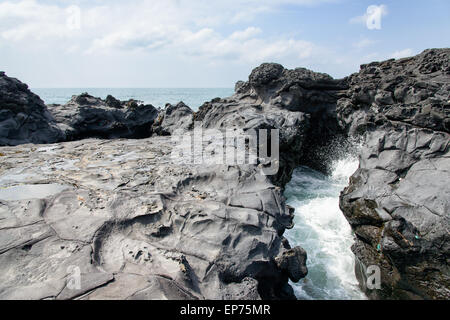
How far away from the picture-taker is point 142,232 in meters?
3.90

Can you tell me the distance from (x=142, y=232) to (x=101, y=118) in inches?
492

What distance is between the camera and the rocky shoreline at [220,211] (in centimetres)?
326

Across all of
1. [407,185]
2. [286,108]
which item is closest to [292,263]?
[407,185]

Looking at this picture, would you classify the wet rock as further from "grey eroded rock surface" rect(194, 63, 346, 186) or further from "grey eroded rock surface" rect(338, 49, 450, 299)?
"grey eroded rock surface" rect(194, 63, 346, 186)

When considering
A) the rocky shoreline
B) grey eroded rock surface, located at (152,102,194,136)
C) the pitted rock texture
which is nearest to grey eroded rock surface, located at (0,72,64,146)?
grey eroded rock surface, located at (152,102,194,136)

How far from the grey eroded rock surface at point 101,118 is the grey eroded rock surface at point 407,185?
36.2ft

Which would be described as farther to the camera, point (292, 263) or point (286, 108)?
point (286, 108)

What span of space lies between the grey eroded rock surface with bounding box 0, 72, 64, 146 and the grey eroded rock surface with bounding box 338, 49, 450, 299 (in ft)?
37.6

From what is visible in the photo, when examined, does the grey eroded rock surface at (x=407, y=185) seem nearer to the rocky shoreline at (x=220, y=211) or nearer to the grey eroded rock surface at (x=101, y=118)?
the rocky shoreline at (x=220, y=211)

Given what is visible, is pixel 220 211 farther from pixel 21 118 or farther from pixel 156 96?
pixel 156 96

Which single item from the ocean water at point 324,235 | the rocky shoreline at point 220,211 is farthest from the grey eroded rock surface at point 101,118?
the ocean water at point 324,235

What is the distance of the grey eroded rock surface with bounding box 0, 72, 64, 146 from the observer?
11148mm

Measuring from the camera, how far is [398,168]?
681cm

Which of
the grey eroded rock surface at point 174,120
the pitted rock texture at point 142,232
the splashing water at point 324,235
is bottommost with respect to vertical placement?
the splashing water at point 324,235
